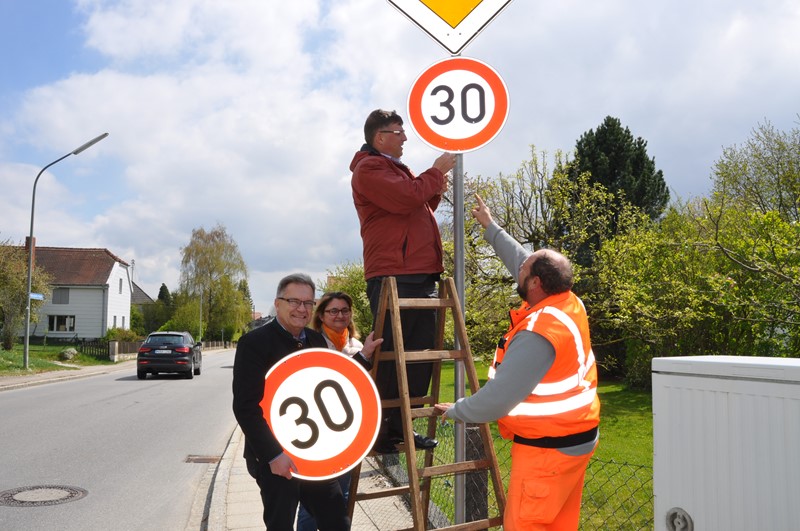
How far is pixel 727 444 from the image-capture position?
7.54 ft

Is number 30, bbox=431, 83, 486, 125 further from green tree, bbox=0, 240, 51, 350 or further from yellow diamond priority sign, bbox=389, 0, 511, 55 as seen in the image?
green tree, bbox=0, 240, 51, 350

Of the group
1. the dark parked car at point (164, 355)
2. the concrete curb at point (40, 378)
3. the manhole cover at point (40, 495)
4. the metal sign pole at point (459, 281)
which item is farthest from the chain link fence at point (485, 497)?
the dark parked car at point (164, 355)

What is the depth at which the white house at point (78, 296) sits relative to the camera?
55.3 metres

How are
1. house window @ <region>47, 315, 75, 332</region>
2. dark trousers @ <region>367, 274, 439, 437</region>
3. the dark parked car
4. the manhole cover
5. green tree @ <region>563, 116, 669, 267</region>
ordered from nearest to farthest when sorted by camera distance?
dark trousers @ <region>367, 274, 439, 437</region>
the manhole cover
the dark parked car
green tree @ <region>563, 116, 669, 267</region>
house window @ <region>47, 315, 75, 332</region>

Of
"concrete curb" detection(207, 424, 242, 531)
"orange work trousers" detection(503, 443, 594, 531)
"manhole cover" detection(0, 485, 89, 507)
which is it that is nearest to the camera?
"orange work trousers" detection(503, 443, 594, 531)

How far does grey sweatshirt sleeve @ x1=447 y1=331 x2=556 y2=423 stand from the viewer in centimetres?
275

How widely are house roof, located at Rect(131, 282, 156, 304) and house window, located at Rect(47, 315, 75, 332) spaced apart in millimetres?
27449

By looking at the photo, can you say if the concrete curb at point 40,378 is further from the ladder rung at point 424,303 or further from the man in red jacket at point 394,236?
the ladder rung at point 424,303

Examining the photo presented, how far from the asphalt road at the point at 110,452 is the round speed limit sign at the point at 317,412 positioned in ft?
12.4

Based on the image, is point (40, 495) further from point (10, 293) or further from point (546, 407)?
point (10, 293)

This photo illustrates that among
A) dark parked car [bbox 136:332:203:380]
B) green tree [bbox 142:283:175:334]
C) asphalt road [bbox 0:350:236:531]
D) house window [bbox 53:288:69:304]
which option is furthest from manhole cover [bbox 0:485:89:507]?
green tree [bbox 142:283:175:334]

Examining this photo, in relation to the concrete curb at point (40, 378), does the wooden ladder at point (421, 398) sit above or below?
above

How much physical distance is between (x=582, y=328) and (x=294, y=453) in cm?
145

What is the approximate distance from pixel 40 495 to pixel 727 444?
7.25m
